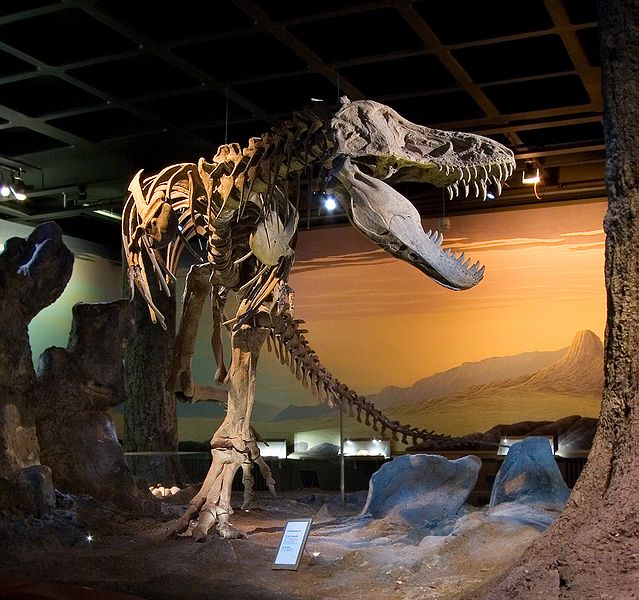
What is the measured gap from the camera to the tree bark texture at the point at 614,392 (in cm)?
315

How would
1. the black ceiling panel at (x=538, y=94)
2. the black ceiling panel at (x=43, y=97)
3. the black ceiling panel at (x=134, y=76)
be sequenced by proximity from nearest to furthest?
1. the black ceiling panel at (x=134, y=76)
2. the black ceiling panel at (x=538, y=94)
3. the black ceiling panel at (x=43, y=97)

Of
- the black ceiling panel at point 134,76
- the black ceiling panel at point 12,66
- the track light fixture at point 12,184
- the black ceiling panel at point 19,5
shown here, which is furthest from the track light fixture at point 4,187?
the black ceiling panel at point 19,5

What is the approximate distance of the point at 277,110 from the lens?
28.7ft

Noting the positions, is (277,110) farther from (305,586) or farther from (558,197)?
(305,586)

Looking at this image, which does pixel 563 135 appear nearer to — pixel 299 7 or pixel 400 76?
pixel 400 76

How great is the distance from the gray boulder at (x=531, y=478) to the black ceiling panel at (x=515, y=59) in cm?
339

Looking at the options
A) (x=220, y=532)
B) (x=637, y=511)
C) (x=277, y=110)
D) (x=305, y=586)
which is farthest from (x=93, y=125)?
(x=637, y=511)

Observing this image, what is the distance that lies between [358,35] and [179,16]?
5.11 ft

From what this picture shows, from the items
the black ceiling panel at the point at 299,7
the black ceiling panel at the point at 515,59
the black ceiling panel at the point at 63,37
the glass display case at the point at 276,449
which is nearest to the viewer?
the black ceiling panel at the point at 299,7

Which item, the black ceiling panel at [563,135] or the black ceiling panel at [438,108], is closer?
the black ceiling panel at [438,108]

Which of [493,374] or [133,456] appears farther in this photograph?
[493,374]

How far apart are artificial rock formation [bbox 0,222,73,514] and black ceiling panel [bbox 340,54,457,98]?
3.19m

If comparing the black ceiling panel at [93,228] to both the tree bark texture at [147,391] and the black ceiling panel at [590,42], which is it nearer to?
the tree bark texture at [147,391]

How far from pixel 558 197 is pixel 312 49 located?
3.94 meters
